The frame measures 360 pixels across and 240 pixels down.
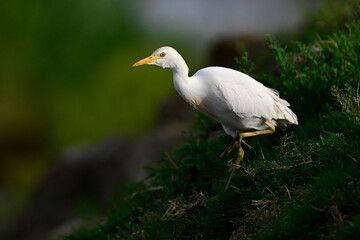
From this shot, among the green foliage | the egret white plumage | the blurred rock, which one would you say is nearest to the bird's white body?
the egret white plumage

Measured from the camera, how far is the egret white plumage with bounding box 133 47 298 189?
3.59 metres

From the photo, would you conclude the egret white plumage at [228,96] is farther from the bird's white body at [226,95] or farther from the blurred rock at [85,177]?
the blurred rock at [85,177]

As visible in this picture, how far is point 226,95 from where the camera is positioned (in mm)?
3604

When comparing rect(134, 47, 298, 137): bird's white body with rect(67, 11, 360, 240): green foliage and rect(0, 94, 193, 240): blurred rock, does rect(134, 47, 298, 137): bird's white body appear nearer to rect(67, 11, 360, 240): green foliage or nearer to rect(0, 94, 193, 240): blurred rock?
rect(67, 11, 360, 240): green foliage

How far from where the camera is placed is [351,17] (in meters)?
5.40

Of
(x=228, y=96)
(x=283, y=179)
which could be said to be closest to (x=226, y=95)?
(x=228, y=96)

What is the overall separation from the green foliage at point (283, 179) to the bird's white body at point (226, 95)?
187 millimetres

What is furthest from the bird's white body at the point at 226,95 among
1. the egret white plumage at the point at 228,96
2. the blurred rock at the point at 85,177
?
the blurred rock at the point at 85,177

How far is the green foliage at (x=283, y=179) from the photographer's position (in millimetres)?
2715

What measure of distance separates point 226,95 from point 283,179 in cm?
74

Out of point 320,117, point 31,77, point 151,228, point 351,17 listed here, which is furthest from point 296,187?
point 31,77

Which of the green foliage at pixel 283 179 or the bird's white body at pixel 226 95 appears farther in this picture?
the bird's white body at pixel 226 95

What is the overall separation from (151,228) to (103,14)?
9053mm

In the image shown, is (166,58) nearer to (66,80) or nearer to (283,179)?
(283,179)
